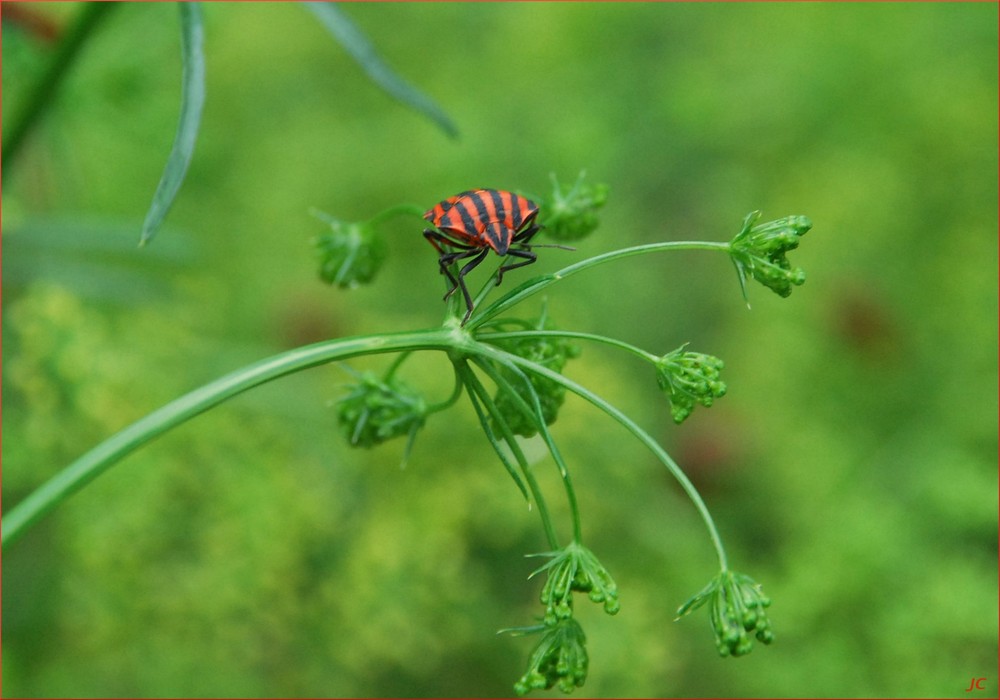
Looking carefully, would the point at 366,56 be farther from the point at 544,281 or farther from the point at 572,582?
the point at 572,582

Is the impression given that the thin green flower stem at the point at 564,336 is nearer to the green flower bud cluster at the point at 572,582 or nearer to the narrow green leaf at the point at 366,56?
the green flower bud cluster at the point at 572,582

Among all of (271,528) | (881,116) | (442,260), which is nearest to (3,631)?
(271,528)

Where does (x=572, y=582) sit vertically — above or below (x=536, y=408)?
below

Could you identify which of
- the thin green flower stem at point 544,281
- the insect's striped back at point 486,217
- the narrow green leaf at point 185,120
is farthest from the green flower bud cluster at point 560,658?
the narrow green leaf at point 185,120

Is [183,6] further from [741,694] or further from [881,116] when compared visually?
[881,116]

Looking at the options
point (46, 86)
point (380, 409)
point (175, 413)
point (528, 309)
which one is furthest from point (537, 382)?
point (528, 309)
